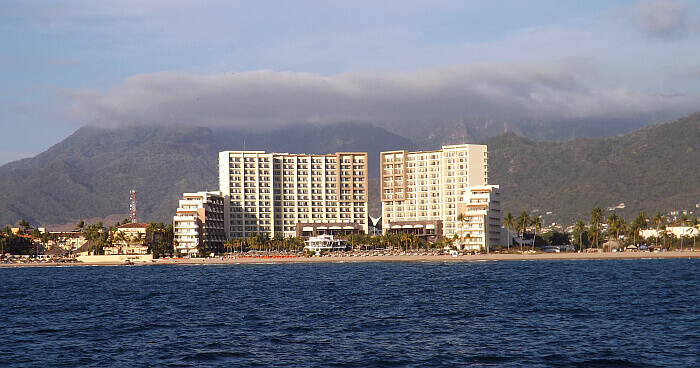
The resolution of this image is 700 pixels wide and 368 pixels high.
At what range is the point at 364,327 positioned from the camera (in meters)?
57.6

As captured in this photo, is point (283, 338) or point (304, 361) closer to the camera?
point (304, 361)

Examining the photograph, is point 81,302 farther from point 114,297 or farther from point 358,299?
point 358,299

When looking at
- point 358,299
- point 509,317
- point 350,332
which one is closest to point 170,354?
point 350,332

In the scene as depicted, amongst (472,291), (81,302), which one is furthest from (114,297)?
(472,291)

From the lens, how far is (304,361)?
1725 inches

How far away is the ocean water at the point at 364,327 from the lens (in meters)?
44.8

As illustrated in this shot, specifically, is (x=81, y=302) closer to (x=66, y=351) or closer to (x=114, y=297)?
(x=114, y=297)

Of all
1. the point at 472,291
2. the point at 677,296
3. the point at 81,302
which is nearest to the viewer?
the point at 677,296

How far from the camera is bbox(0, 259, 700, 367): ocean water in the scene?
44.8 metres

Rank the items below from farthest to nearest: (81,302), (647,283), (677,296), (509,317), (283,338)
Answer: (647,283) → (81,302) → (677,296) → (509,317) → (283,338)

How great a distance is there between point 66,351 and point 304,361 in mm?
15606

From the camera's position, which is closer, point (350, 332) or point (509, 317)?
point (350, 332)

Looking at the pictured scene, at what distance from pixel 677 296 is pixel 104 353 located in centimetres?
5581

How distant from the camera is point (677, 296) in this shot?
3091 inches
